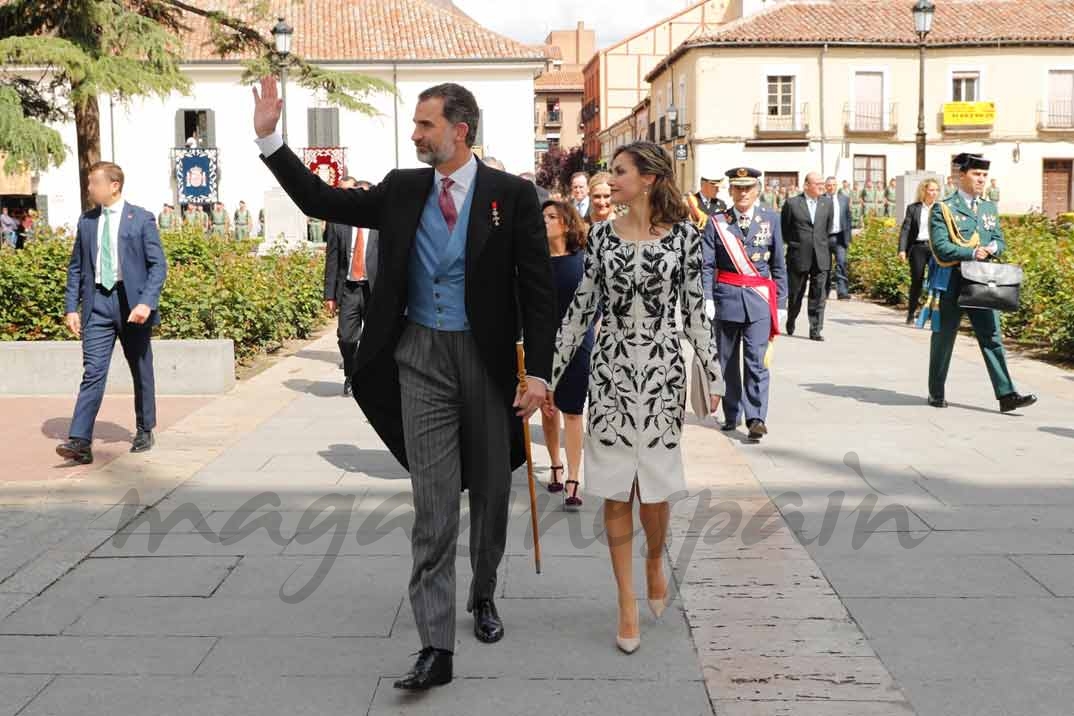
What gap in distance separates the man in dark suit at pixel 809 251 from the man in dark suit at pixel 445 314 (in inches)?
436

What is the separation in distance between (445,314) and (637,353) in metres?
0.71

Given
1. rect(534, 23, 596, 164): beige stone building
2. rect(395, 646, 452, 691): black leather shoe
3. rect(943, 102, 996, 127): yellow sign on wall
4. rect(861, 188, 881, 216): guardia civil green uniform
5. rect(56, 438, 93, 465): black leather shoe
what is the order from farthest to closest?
rect(534, 23, 596, 164): beige stone building, rect(943, 102, 996, 127): yellow sign on wall, rect(861, 188, 881, 216): guardia civil green uniform, rect(56, 438, 93, 465): black leather shoe, rect(395, 646, 452, 691): black leather shoe

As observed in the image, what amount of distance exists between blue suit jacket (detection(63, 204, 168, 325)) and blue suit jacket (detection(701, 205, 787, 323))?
3300 mm

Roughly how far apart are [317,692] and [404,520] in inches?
89.9

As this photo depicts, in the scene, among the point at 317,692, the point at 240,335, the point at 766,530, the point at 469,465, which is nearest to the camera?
the point at 317,692

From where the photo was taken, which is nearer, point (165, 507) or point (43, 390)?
point (165, 507)

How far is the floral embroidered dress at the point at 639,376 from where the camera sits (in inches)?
175

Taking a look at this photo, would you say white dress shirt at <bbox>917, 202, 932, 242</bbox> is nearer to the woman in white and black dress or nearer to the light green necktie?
the light green necktie

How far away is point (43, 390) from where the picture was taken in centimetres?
1046

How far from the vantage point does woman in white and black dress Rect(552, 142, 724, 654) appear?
445 cm

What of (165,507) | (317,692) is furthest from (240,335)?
(317,692)

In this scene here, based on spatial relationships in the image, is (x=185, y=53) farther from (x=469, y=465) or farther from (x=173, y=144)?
(x=173, y=144)

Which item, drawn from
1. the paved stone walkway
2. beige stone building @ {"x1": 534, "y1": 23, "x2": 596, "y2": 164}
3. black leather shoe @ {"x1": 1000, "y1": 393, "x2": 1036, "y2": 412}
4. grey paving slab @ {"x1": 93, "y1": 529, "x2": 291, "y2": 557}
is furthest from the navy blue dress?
beige stone building @ {"x1": 534, "y1": 23, "x2": 596, "y2": 164}

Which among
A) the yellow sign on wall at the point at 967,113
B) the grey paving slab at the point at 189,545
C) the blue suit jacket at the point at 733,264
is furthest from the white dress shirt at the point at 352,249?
the yellow sign on wall at the point at 967,113
